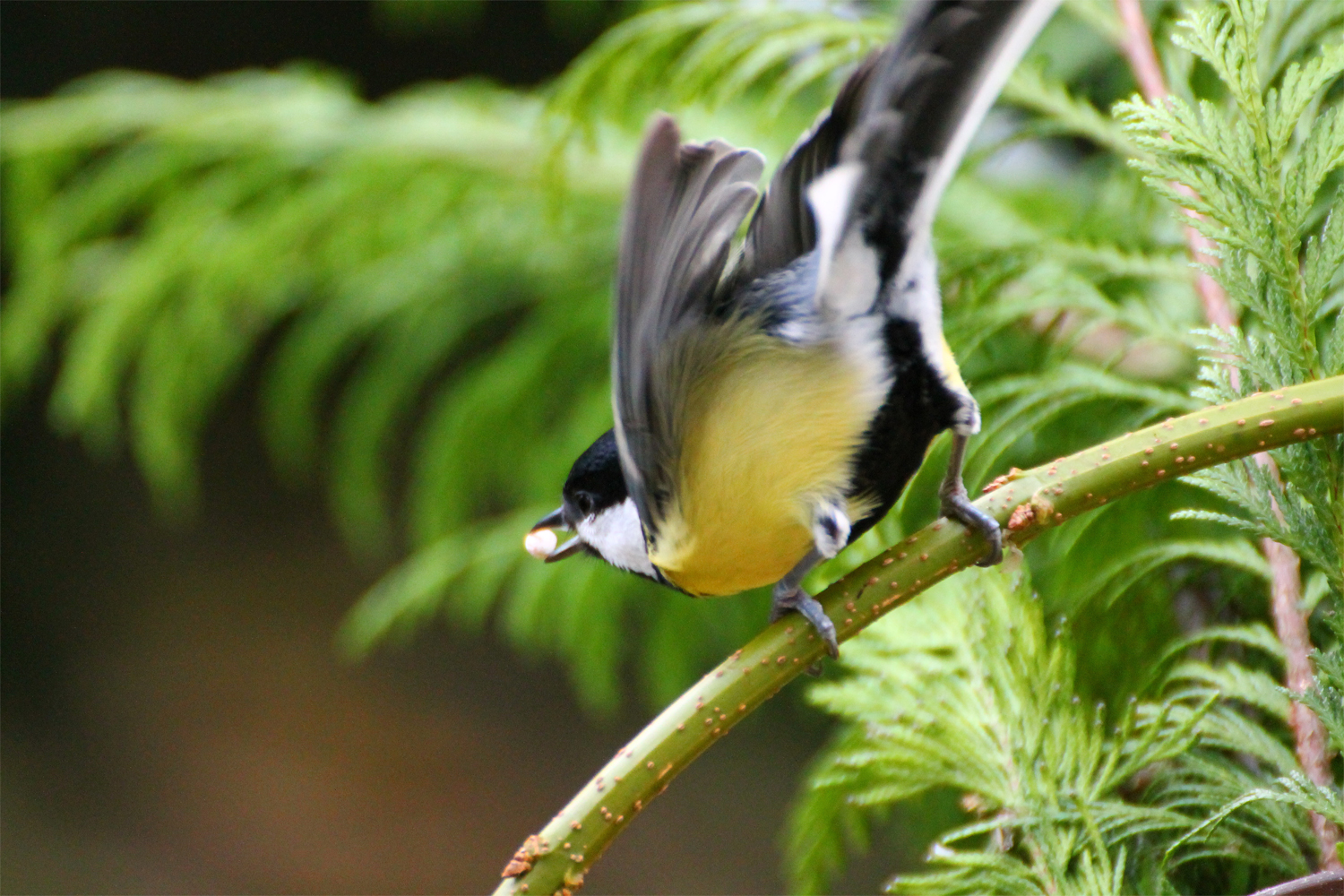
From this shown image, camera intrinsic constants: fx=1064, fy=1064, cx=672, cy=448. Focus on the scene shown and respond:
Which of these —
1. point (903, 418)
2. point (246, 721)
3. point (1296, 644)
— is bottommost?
point (1296, 644)

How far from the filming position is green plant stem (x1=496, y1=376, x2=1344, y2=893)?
0.36 metres

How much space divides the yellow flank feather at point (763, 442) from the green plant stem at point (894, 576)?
1.9 inches

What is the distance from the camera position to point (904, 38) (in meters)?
0.38

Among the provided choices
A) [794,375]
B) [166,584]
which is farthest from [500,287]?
[166,584]

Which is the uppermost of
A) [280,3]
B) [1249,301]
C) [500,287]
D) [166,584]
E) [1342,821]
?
[280,3]

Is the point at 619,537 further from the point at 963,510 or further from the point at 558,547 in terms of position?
the point at 963,510

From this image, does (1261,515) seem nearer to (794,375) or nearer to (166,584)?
(794,375)

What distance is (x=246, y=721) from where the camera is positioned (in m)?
2.72

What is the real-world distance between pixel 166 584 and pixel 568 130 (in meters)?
2.42

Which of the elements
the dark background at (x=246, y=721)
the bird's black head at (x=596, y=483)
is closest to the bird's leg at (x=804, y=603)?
the bird's black head at (x=596, y=483)

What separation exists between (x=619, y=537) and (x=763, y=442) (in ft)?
0.43

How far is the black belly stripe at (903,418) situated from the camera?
0.45 m

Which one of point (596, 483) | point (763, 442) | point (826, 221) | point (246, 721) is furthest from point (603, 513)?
point (246, 721)

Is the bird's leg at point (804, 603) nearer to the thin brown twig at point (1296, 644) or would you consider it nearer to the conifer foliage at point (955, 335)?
the conifer foliage at point (955, 335)
